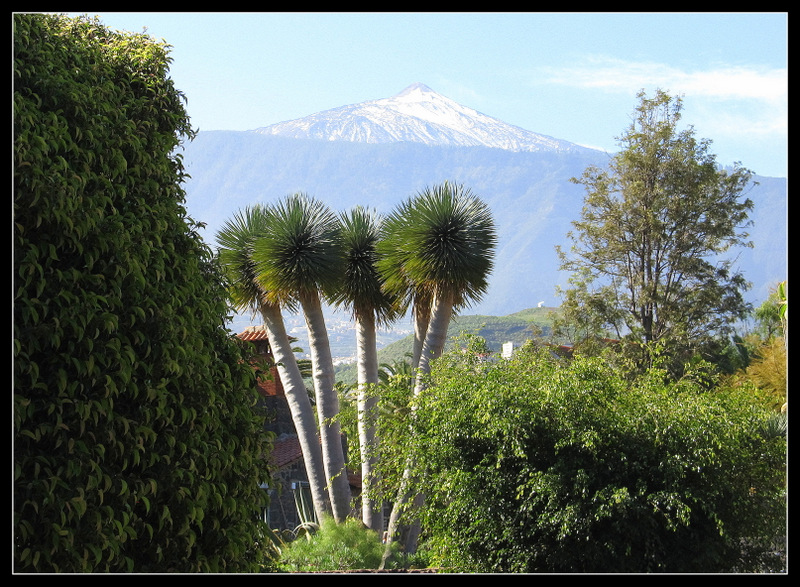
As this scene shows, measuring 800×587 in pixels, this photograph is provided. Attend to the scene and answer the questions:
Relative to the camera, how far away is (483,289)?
479 inches

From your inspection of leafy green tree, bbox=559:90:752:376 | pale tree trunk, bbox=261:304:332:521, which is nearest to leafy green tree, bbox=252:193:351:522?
pale tree trunk, bbox=261:304:332:521

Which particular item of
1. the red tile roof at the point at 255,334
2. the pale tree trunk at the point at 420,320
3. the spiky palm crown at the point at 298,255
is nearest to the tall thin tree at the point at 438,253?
the pale tree trunk at the point at 420,320

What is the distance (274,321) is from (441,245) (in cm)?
301

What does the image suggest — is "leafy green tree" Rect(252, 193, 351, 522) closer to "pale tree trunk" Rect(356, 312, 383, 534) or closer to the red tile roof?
"pale tree trunk" Rect(356, 312, 383, 534)

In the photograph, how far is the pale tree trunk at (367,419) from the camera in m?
11.5

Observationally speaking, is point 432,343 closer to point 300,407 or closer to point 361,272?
point 361,272

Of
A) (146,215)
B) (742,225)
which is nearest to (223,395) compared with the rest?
(146,215)

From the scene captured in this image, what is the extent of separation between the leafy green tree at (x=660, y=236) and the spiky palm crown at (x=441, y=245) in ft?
37.4

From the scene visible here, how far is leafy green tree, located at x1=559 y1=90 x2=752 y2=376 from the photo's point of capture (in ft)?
75.0

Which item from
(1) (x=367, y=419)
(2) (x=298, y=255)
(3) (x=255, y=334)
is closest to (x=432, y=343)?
(1) (x=367, y=419)

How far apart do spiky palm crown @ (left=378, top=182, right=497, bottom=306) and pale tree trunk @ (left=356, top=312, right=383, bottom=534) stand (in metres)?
1.10
